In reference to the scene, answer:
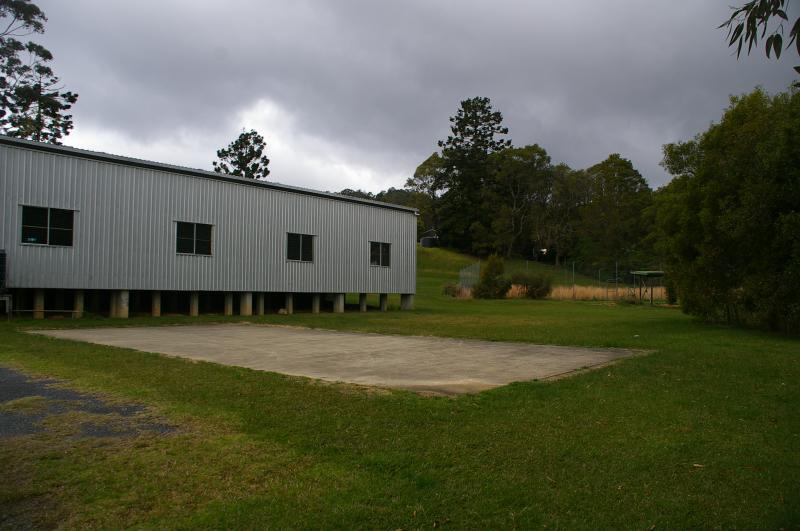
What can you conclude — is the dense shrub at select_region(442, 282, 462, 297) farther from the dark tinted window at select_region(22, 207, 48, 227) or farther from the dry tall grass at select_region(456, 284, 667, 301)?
the dark tinted window at select_region(22, 207, 48, 227)

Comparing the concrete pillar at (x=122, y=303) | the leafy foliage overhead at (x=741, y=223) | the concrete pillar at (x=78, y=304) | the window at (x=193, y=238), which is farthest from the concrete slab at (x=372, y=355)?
the leafy foliage overhead at (x=741, y=223)

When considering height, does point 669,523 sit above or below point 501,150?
below

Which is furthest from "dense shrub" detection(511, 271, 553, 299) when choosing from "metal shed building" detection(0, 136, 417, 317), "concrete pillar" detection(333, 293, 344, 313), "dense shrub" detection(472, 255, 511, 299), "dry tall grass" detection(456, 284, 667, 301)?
"concrete pillar" detection(333, 293, 344, 313)

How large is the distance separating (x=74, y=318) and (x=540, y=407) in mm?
15735

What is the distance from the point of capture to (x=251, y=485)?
4000mm

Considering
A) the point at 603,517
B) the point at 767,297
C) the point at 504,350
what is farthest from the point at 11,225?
the point at 767,297

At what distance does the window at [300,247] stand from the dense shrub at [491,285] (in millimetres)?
19964

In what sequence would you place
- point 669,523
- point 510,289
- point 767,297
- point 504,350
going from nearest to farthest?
point 669,523, point 504,350, point 767,297, point 510,289

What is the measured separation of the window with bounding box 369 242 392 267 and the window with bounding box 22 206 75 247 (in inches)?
466

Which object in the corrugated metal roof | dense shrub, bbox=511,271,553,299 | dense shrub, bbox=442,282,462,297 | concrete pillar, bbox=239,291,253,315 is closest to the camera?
the corrugated metal roof

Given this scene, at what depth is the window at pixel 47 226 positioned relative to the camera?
56.2ft

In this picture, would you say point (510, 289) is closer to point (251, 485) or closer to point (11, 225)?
point (11, 225)

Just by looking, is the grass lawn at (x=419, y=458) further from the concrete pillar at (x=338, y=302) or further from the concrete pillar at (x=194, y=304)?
the concrete pillar at (x=338, y=302)

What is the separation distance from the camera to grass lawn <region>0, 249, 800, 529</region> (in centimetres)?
361
